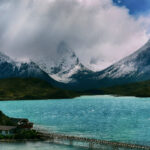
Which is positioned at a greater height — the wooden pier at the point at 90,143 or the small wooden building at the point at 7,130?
the small wooden building at the point at 7,130

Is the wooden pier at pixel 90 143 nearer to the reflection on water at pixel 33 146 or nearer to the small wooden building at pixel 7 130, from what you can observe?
the reflection on water at pixel 33 146

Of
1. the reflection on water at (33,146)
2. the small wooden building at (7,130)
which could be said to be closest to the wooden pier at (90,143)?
the reflection on water at (33,146)

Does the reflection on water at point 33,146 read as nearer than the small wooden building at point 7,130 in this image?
Yes

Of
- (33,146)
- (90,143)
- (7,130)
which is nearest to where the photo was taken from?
(33,146)

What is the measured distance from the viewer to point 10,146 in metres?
94.4

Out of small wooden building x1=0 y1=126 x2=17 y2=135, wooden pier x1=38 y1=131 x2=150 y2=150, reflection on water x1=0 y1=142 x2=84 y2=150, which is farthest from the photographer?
small wooden building x1=0 y1=126 x2=17 y2=135

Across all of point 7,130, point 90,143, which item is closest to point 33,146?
point 7,130

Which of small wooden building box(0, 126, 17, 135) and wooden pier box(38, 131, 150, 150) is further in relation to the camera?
small wooden building box(0, 126, 17, 135)

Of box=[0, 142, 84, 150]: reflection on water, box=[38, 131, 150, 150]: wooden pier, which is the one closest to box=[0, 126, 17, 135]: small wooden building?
box=[38, 131, 150, 150]: wooden pier

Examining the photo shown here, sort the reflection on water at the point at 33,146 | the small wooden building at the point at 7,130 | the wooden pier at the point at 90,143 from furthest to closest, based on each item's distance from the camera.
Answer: the small wooden building at the point at 7,130
the reflection on water at the point at 33,146
the wooden pier at the point at 90,143

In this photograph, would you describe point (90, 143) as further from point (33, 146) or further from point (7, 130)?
point (7, 130)

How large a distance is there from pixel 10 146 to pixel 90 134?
38.4 meters

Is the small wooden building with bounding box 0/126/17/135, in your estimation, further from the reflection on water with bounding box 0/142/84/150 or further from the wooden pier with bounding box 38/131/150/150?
the reflection on water with bounding box 0/142/84/150

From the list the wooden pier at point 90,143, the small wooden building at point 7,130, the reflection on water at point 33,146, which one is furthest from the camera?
the small wooden building at point 7,130
